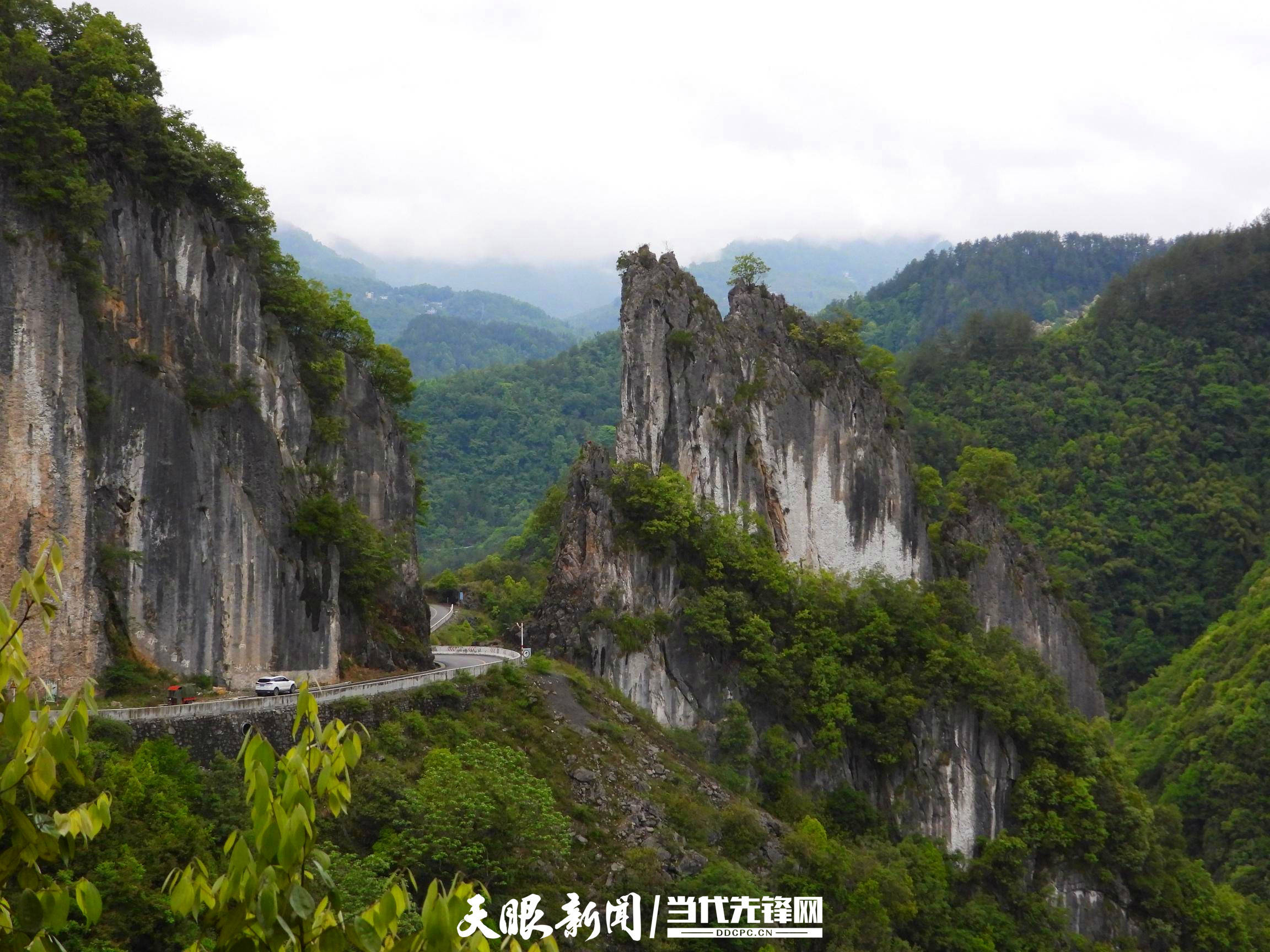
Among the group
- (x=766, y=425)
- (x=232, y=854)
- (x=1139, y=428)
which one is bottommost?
(x=1139, y=428)

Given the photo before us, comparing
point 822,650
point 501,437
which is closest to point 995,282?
point 501,437

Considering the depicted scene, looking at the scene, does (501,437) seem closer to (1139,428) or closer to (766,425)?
(1139,428)

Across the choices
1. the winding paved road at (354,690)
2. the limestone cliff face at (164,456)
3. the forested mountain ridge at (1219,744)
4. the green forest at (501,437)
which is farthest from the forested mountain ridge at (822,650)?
the green forest at (501,437)

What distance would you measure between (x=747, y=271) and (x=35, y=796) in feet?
161

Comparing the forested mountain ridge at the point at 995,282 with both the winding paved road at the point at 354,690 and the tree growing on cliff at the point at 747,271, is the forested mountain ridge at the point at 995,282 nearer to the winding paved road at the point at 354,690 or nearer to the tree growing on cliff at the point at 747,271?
the tree growing on cliff at the point at 747,271

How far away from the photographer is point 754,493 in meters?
49.8

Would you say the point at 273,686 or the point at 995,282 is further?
the point at 995,282

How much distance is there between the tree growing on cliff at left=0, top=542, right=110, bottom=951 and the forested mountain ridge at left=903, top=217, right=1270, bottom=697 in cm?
7250

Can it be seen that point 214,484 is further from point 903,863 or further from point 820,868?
point 903,863

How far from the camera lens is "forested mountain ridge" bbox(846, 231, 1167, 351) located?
144875 mm

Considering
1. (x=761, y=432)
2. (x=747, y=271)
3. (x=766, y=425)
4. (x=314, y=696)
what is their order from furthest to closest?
(x=747, y=271)
(x=766, y=425)
(x=761, y=432)
(x=314, y=696)

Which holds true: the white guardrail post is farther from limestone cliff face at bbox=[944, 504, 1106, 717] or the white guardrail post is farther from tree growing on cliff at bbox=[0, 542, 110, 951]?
limestone cliff face at bbox=[944, 504, 1106, 717]

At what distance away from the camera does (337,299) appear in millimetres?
42812

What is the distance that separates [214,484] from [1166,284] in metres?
83.0
